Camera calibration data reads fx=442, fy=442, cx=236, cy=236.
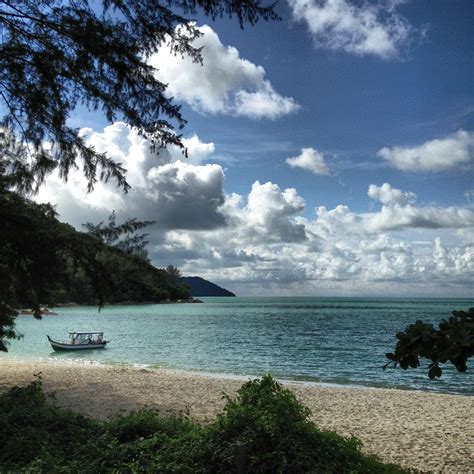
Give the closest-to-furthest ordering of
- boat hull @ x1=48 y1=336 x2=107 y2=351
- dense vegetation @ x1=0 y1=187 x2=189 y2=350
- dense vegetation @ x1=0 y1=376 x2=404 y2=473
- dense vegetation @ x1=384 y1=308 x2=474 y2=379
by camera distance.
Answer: dense vegetation @ x1=384 y1=308 x2=474 y2=379 → dense vegetation @ x1=0 y1=376 x2=404 y2=473 → dense vegetation @ x1=0 y1=187 x2=189 y2=350 → boat hull @ x1=48 y1=336 x2=107 y2=351

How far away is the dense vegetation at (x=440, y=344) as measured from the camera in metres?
2.72

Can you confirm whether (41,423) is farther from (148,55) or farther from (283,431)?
(148,55)

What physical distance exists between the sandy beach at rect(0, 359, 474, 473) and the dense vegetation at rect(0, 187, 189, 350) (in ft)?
10.2

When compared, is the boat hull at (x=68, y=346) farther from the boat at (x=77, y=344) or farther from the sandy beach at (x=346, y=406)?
the sandy beach at (x=346, y=406)

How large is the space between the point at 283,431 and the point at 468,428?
31.2 ft

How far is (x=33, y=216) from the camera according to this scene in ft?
25.0

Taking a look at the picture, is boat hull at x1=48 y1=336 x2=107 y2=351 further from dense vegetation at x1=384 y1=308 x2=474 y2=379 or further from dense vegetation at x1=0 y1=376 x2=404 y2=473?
dense vegetation at x1=384 y1=308 x2=474 y2=379

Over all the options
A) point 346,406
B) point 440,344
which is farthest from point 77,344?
point 440,344

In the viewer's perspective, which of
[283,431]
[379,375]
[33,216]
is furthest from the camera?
[379,375]

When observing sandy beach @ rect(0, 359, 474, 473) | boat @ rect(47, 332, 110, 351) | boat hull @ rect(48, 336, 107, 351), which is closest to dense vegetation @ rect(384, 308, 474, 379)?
sandy beach @ rect(0, 359, 474, 473)

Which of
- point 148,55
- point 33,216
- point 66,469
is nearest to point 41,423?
point 66,469

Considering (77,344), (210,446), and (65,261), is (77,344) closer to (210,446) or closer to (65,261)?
(65,261)

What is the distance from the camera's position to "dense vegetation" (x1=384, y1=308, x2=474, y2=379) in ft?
8.91

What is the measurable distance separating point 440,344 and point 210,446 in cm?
409
